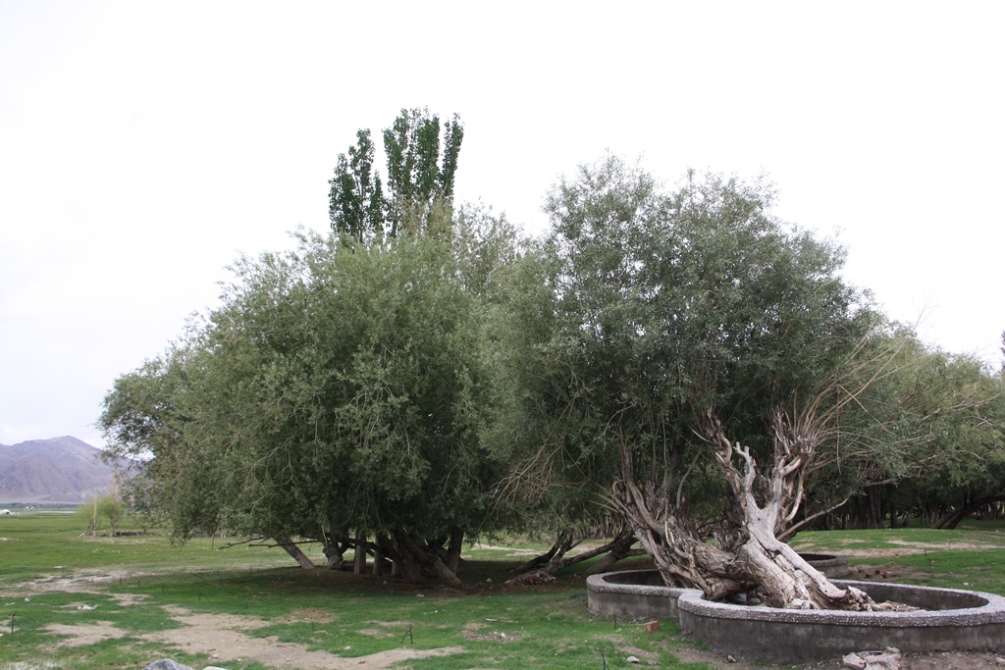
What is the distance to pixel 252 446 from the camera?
20125mm

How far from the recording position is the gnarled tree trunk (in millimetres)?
12688

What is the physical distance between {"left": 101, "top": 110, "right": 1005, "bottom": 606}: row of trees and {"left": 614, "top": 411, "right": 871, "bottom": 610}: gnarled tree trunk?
61 millimetres

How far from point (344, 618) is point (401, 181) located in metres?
16.9

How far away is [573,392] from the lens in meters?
16.7

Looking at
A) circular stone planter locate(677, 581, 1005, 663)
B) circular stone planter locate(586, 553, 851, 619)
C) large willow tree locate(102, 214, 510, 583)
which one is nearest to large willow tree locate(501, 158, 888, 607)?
circular stone planter locate(586, 553, 851, 619)

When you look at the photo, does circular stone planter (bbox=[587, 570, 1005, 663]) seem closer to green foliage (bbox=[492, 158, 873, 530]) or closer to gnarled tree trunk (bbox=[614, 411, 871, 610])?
gnarled tree trunk (bbox=[614, 411, 871, 610])

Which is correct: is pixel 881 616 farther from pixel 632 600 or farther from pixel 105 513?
pixel 105 513

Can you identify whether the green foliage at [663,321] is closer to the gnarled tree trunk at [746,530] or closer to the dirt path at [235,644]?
the gnarled tree trunk at [746,530]

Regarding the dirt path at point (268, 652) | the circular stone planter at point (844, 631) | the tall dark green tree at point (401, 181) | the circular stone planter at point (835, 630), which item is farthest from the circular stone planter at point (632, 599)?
the tall dark green tree at point (401, 181)

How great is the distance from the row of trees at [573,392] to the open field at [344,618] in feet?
6.56

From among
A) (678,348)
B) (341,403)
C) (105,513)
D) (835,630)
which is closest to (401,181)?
(341,403)

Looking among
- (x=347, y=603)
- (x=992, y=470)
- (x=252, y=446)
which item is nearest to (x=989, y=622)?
(x=347, y=603)

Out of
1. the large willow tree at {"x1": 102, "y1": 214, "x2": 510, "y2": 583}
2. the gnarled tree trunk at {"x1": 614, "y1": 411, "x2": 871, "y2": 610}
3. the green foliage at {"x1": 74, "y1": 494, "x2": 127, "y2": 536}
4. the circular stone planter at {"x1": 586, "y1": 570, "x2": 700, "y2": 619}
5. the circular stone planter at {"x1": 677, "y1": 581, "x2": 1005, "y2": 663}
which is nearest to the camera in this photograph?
the circular stone planter at {"x1": 677, "y1": 581, "x2": 1005, "y2": 663}

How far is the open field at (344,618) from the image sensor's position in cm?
1159
